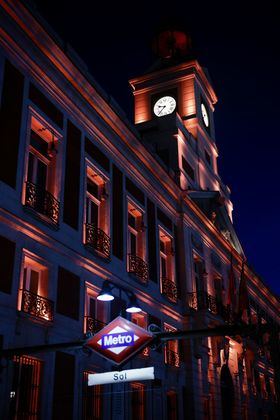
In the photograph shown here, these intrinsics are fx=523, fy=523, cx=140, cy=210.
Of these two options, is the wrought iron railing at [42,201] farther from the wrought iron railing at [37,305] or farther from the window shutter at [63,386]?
the window shutter at [63,386]

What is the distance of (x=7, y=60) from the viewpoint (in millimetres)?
15297

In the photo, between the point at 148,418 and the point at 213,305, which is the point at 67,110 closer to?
the point at 148,418

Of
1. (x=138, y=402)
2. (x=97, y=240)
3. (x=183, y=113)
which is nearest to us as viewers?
(x=97, y=240)

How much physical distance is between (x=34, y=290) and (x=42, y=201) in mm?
2682

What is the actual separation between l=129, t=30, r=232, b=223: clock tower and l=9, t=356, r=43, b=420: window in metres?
18.0

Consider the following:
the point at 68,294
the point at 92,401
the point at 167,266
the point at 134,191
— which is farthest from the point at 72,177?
the point at 167,266

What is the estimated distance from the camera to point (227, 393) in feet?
94.1

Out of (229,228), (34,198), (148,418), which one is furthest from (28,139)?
(229,228)

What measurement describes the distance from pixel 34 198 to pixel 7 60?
411 centimetres

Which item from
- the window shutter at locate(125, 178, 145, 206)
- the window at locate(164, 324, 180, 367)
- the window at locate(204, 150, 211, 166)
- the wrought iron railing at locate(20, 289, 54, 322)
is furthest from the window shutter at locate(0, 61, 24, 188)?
the window at locate(204, 150, 211, 166)

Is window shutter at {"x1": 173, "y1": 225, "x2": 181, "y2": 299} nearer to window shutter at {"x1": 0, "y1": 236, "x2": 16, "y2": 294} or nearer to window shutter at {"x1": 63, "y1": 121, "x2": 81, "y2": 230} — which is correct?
window shutter at {"x1": 63, "y1": 121, "x2": 81, "y2": 230}

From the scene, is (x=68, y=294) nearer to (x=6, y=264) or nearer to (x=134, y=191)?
(x=6, y=264)

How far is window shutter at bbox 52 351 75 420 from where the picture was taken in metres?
14.4

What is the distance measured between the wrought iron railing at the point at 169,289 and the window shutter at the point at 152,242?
0.87 metres
